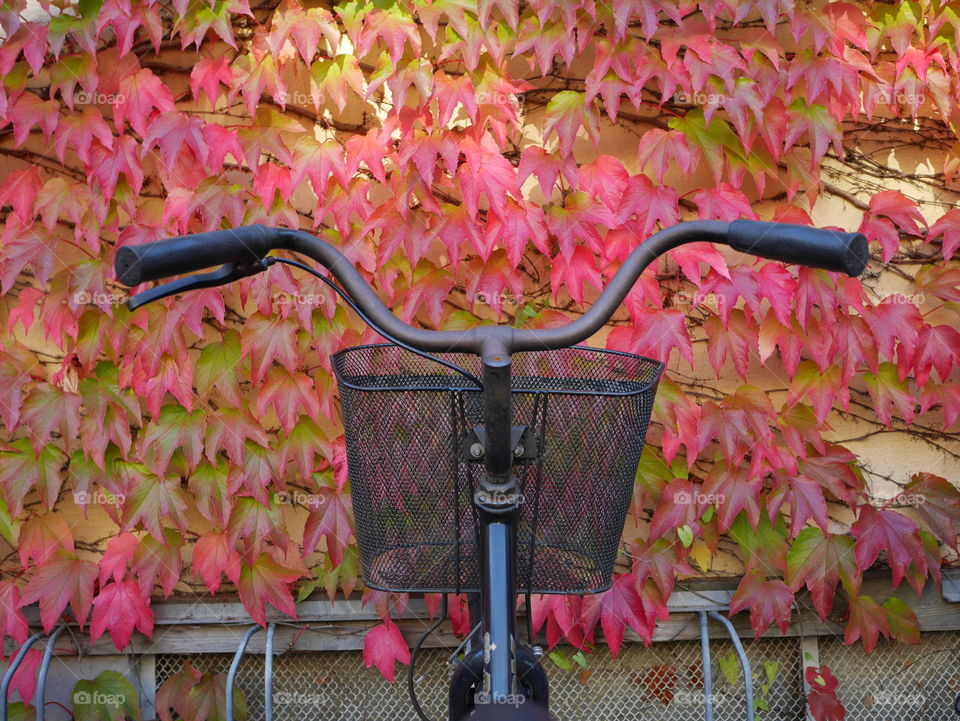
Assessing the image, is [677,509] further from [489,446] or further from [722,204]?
[489,446]

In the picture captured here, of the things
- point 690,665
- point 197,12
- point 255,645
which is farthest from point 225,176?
point 690,665

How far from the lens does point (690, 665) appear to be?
9.25 feet

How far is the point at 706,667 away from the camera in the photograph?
101 inches

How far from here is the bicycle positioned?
1.18 m

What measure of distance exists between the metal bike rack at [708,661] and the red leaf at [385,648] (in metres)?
0.85

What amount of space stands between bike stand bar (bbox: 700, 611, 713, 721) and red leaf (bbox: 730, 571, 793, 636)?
9 centimetres

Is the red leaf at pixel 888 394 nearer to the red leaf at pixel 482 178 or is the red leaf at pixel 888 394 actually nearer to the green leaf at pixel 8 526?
the red leaf at pixel 482 178

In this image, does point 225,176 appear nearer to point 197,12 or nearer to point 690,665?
point 197,12

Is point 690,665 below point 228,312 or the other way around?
below

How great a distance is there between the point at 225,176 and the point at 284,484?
0.88 m

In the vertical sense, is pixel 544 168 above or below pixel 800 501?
above

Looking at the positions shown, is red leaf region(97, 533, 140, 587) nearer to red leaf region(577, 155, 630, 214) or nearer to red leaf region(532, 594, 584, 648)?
red leaf region(532, 594, 584, 648)

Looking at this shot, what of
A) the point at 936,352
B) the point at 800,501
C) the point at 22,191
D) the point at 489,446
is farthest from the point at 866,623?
the point at 22,191

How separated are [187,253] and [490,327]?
1.32ft
